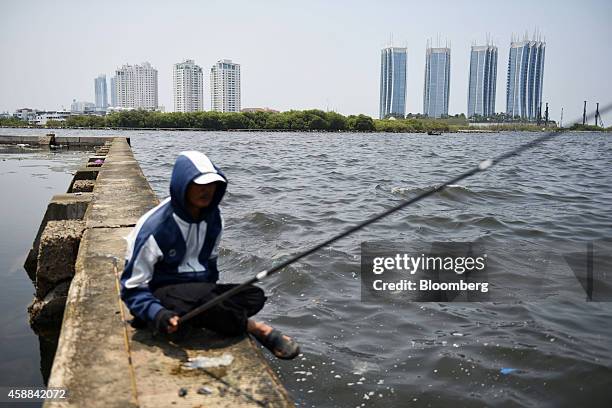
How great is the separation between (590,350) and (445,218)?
5549 millimetres

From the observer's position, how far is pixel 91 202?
20.5ft

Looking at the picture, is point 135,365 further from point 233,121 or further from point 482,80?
point 482,80

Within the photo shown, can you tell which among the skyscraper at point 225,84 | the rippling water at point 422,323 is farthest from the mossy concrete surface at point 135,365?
the skyscraper at point 225,84

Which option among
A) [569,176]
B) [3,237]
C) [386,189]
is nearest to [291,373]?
[3,237]

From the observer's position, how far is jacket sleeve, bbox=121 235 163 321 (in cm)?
277

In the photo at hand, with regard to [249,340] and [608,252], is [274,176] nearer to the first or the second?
[608,252]

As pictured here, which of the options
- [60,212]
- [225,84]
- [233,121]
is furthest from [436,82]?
[60,212]

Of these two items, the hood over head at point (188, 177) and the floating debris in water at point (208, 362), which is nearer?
the floating debris in water at point (208, 362)

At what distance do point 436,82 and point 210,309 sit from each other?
642 feet

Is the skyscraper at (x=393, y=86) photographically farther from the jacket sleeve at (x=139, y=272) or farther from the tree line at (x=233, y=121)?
the jacket sleeve at (x=139, y=272)

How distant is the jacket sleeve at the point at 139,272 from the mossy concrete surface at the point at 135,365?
20 cm

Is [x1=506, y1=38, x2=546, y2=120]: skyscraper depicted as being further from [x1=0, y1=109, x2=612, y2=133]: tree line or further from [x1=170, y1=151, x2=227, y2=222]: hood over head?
[x1=170, y1=151, x2=227, y2=222]: hood over head

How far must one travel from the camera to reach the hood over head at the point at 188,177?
2.75 meters

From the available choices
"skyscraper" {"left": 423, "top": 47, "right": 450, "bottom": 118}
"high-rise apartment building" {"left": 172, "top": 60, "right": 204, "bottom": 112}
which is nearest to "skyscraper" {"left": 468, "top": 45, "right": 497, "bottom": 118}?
"skyscraper" {"left": 423, "top": 47, "right": 450, "bottom": 118}
